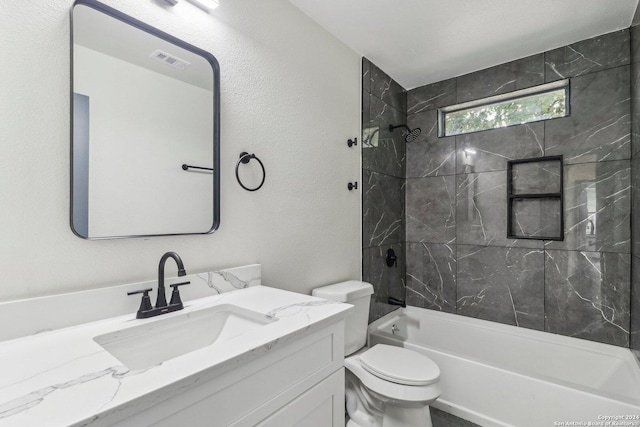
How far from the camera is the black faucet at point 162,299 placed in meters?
1.05

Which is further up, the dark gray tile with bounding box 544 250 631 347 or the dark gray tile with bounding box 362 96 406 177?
the dark gray tile with bounding box 362 96 406 177

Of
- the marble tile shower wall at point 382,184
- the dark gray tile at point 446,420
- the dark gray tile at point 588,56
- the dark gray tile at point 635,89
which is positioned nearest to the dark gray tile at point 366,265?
the marble tile shower wall at point 382,184

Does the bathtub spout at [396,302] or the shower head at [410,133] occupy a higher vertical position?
the shower head at [410,133]

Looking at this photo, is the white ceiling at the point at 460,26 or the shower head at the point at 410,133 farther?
the shower head at the point at 410,133

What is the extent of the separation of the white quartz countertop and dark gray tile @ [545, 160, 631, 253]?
2124 mm

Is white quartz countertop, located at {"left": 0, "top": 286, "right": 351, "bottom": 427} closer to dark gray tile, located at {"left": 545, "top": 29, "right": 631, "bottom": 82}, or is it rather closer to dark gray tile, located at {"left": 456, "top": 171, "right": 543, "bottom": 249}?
dark gray tile, located at {"left": 456, "top": 171, "right": 543, "bottom": 249}

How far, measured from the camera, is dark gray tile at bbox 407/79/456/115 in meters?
2.76

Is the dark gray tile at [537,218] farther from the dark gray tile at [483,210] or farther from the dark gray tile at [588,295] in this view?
the dark gray tile at [588,295]

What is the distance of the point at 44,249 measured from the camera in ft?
3.12

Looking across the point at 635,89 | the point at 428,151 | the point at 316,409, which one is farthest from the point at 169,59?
the point at 635,89

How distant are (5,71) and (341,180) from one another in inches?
66.2

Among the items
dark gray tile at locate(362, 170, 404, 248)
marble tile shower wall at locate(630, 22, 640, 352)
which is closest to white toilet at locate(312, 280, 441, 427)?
dark gray tile at locate(362, 170, 404, 248)

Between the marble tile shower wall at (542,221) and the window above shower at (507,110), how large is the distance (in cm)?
6

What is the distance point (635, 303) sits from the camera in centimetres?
185
